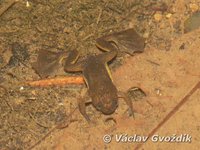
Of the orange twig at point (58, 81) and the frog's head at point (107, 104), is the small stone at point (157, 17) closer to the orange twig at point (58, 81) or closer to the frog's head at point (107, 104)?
the orange twig at point (58, 81)

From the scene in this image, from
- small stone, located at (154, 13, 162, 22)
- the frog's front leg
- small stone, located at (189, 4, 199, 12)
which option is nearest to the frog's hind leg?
the frog's front leg

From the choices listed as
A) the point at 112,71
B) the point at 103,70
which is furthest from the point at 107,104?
the point at 112,71

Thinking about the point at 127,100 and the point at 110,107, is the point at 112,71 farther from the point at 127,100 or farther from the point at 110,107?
the point at 110,107

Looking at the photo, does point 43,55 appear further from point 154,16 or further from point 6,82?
point 154,16

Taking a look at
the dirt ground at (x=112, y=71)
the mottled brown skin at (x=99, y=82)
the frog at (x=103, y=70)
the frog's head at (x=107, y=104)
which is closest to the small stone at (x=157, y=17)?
the dirt ground at (x=112, y=71)

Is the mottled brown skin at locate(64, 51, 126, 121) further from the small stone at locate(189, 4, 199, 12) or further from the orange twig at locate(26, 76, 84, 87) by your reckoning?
the small stone at locate(189, 4, 199, 12)

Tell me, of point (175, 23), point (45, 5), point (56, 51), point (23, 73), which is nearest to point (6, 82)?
point (23, 73)

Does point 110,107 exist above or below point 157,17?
below
